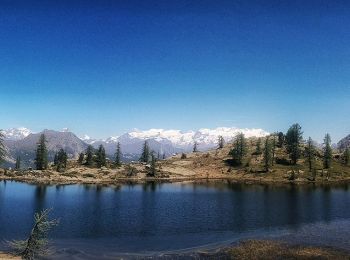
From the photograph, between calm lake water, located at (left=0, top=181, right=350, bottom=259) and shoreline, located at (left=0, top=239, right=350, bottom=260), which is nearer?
shoreline, located at (left=0, top=239, right=350, bottom=260)

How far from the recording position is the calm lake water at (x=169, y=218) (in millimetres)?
70625

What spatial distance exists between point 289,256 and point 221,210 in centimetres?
5061

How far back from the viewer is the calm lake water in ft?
232

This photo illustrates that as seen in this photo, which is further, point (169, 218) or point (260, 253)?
point (169, 218)

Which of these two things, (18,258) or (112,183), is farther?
(112,183)

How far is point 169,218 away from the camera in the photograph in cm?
9525

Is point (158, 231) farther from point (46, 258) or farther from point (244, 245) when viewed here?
point (46, 258)

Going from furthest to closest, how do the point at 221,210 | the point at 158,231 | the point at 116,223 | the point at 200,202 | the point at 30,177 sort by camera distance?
1. the point at 30,177
2. the point at 200,202
3. the point at 221,210
4. the point at 116,223
5. the point at 158,231

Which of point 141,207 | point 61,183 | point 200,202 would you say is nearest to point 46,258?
point 141,207

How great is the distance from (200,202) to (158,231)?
151 ft

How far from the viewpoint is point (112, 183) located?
19288 cm

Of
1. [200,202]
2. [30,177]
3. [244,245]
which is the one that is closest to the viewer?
[244,245]

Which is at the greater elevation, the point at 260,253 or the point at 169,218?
the point at 169,218

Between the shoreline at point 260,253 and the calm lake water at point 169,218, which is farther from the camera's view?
the calm lake water at point 169,218
